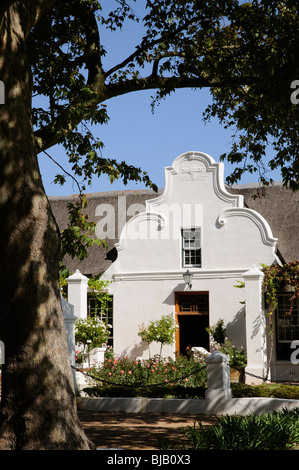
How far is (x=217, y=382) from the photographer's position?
452 inches

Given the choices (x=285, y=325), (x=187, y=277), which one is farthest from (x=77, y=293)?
(x=285, y=325)

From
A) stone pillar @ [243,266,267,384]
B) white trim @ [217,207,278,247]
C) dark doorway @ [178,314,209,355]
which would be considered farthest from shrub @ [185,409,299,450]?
dark doorway @ [178,314,209,355]

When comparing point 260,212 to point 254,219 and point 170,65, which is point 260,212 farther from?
point 170,65

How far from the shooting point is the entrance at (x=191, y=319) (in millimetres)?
19609

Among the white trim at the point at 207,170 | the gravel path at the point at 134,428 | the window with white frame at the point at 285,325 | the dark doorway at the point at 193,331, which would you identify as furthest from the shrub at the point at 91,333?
the gravel path at the point at 134,428

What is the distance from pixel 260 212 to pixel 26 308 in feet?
52.1

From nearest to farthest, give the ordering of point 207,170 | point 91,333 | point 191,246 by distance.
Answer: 1. point 91,333
2. point 191,246
3. point 207,170

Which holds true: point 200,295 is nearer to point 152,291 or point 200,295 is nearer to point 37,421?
point 152,291

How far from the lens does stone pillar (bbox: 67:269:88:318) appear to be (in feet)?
63.7

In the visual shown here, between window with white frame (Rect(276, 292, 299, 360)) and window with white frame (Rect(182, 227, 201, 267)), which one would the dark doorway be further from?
window with white frame (Rect(276, 292, 299, 360))

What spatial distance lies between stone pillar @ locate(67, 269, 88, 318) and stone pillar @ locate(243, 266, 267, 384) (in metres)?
5.68

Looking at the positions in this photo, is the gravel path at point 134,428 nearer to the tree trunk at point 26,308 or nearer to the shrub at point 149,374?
the shrub at point 149,374

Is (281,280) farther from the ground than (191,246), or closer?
closer
